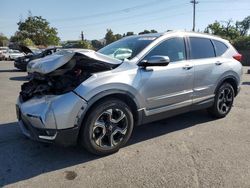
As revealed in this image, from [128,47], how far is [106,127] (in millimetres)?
1556

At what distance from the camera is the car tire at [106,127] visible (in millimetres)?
3839

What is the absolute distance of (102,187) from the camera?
3.25m

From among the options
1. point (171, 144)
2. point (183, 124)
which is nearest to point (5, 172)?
point (171, 144)

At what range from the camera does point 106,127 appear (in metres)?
4.04

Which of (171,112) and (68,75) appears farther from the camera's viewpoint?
(171,112)

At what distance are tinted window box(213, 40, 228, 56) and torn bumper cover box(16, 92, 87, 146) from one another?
3.24 metres

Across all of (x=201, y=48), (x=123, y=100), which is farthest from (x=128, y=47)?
(x=201, y=48)

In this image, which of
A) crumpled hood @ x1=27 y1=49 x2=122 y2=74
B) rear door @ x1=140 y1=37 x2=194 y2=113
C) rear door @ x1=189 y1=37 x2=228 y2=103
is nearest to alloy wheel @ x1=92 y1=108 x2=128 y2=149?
rear door @ x1=140 y1=37 x2=194 y2=113

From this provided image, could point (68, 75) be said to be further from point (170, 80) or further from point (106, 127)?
point (170, 80)

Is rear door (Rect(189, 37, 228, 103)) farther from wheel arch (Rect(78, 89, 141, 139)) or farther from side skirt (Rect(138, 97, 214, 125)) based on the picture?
wheel arch (Rect(78, 89, 141, 139))

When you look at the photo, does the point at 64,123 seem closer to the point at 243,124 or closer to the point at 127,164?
the point at 127,164

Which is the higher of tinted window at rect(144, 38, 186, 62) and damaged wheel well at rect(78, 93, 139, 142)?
tinted window at rect(144, 38, 186, 62)

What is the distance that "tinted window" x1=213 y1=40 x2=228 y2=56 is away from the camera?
5.73 meters

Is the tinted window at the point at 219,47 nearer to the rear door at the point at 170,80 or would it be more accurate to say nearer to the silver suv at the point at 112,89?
the silver suv at the point at 112,89
